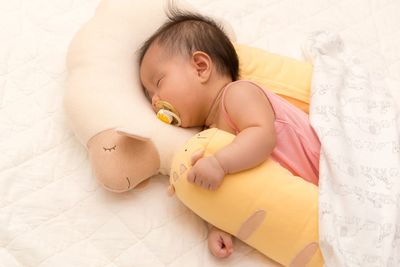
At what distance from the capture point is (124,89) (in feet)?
3.87

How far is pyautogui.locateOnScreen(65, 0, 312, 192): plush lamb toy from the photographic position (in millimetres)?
1077

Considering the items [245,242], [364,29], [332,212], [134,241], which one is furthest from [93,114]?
[364,29]

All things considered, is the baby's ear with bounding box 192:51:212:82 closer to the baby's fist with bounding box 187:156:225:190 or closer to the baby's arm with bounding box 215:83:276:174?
the baby's arm with bounding box 215:83:276:174

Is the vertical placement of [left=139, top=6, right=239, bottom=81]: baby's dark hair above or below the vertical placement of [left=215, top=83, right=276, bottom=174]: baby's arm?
Answer: above

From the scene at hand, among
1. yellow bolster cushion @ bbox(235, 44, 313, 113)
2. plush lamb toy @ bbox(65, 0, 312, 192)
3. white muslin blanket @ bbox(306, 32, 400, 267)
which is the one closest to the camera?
white muslin blanket @ bbox(306, 32, 400, 267)

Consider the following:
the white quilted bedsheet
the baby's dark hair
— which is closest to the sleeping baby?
the baby's dark hair

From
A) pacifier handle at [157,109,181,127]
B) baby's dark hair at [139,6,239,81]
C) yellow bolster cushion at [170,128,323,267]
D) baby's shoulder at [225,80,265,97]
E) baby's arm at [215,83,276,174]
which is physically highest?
baby's dark hair at [139,6,239,81]

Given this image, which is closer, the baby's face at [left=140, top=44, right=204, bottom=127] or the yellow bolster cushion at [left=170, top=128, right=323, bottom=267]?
the yellow bolster cushion at [left=170, top=128, right=323, bottom=267]

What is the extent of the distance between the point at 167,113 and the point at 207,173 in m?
Result: 0.22

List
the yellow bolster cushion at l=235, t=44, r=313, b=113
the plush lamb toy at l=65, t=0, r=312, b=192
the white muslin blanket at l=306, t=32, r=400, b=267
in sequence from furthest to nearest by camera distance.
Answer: the yellow bolster cushion at l=235, t=44, r=313, b=113, the plush lamb toy at l=65, t=0, r=312, b=192, the white muslin blanket at l=306, t=32, r=400, b=267

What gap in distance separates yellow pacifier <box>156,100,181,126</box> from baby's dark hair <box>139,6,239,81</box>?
0.12 m

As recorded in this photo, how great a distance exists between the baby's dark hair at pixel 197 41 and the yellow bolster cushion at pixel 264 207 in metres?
0.23

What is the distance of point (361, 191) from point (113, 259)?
503 mm

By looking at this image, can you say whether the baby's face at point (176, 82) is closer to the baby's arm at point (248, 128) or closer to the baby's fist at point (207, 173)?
the baby's arm at point (248, 128)
